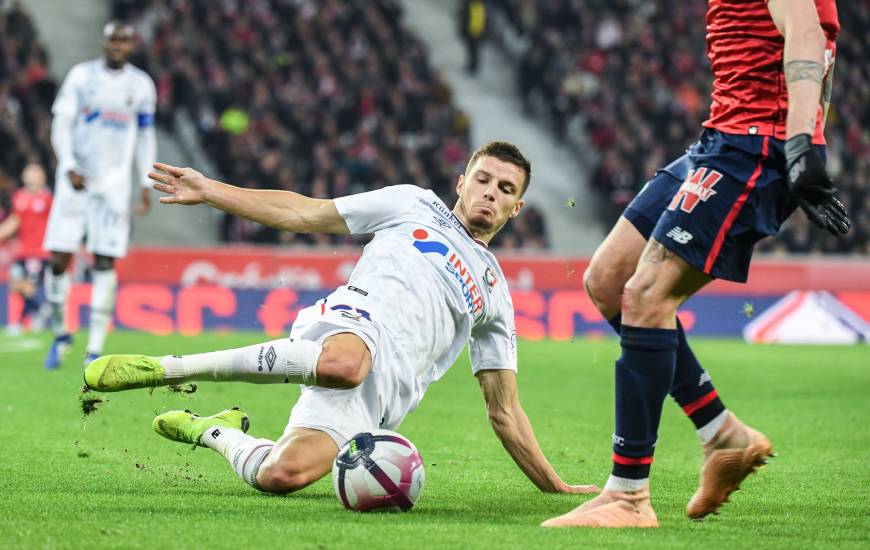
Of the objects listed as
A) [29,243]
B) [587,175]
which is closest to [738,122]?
[29,243]

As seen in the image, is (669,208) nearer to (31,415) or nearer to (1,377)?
(31,415)

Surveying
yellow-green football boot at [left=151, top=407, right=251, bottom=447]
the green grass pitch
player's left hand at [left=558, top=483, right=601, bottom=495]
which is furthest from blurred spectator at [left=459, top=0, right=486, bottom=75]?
player's left hand at [left=558, top=483, right=601, bottom=495]

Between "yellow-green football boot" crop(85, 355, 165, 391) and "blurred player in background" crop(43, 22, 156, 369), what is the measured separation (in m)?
5.69

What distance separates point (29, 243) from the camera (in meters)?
15.3

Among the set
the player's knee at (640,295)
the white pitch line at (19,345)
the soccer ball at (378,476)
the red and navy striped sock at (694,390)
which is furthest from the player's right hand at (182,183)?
the white pitch line at (19,345)

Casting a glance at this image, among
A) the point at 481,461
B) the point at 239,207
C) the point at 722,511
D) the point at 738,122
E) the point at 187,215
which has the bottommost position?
the point at 187,215

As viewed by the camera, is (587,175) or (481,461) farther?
(587,175)

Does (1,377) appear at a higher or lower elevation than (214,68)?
lower

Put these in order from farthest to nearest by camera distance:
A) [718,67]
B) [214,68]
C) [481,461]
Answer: [214,68] → [481,461] → [718,67]

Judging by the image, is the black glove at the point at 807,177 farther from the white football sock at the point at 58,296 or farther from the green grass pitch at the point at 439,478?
the white football sock at the point at 58,296

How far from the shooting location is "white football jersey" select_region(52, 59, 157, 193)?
10242 mm

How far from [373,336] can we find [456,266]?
1.70 feet

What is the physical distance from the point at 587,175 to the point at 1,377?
14.2 meters

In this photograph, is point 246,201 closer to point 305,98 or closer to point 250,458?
point 250,458
